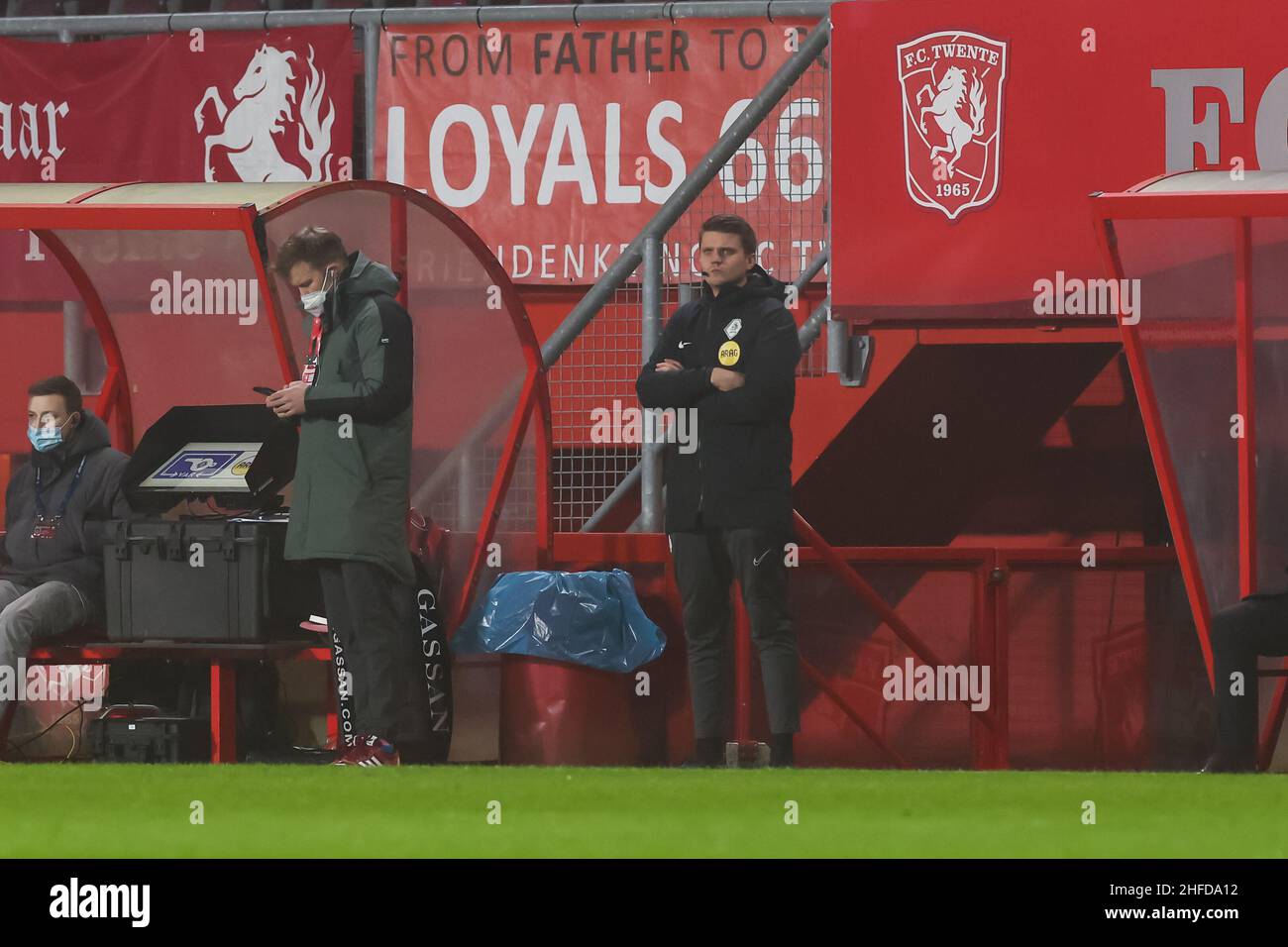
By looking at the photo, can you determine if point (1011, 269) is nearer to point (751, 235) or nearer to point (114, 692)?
point (751, 235)

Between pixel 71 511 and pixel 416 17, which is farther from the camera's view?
pixel 416 17

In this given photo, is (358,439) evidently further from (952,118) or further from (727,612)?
(952,118)

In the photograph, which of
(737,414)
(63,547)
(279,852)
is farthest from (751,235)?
(279,852)

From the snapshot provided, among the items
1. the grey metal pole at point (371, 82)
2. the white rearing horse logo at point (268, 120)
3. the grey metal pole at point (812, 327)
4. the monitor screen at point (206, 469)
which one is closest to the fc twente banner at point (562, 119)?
the grey metal pole at point (371, 82)

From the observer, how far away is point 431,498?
10.3 metres

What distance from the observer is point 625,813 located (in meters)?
6.80

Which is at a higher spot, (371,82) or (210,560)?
(371,82)

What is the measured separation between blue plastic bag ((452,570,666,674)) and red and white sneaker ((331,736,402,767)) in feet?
4.19

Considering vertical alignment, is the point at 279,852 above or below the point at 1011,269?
below

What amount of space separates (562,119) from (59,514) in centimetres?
368

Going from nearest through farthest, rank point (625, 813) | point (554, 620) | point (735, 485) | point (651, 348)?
point (625, 813) → point (735, 485) → point (554, 620) → point (651, 348)

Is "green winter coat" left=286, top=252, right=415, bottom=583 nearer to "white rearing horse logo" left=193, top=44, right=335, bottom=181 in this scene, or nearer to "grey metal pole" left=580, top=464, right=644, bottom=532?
"grey metal pole" left=580, top=464, right=644, bottom=532

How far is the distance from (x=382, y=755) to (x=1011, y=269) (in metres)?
3.22

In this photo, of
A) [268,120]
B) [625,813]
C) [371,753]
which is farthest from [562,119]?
[625,813]
